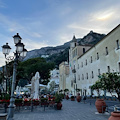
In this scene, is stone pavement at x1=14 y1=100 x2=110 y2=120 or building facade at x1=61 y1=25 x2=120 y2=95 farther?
building facade at x1=61 y1=25 x2=120 y2=95

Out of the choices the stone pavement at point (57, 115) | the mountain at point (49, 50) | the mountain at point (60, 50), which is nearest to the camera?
the stone pavement at point (57, 115)

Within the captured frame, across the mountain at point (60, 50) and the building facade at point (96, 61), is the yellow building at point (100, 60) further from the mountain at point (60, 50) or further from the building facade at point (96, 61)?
the mountain at point (60, 50)

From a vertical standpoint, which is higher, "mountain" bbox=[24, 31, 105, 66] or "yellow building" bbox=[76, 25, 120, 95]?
"mountain" bbox=[24, 31, 105, 66]

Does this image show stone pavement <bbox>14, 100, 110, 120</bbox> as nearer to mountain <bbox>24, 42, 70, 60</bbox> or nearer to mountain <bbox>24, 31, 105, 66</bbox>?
mountain <bbox>24, 31, 105, 66</bbox>

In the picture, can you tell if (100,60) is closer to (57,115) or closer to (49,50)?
(57,115)

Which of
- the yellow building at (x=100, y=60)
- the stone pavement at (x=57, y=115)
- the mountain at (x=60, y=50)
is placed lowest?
the stone pavement at (x=57, y=115)

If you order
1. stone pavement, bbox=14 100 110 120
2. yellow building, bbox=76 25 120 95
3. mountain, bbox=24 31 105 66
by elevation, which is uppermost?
mountain, bbox=24 31 105 66

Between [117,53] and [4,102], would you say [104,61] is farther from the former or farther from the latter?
[4,102]

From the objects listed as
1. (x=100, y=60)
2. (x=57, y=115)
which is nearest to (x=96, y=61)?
(x=100, y=60)

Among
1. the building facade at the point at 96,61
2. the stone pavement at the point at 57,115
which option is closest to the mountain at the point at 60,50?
the building facade at the point at 96,61

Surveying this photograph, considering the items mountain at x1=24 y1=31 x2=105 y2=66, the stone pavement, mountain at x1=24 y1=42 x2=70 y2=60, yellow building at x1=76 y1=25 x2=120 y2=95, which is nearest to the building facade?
yellow building at x1=76 y1=25 x2=120 y2=95

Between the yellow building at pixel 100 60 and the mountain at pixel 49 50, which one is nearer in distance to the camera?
the yellow building at pixel 100 60

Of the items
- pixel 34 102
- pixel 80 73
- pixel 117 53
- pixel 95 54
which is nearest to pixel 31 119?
pixel 34 102

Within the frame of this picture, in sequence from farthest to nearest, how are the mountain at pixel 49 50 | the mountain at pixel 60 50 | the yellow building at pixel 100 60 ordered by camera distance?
the mountain at pixel 49 50, the mountain at pixel 60 50, the yellow building at pixel 100 60
